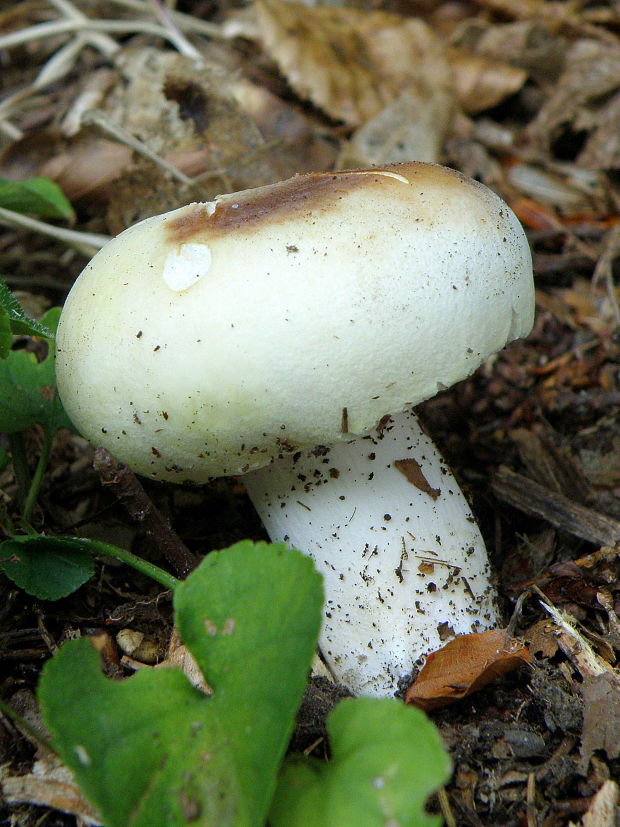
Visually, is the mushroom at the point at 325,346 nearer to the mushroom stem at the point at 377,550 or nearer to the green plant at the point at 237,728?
the mushroom stem at the point at 377,550

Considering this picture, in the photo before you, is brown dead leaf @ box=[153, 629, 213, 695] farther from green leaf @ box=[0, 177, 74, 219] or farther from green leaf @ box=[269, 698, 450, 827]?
green leaf @ box=[0, 177, 74, 219]

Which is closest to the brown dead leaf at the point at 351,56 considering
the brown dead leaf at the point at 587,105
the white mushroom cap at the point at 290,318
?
the brown dead leaf at the point at 587,105

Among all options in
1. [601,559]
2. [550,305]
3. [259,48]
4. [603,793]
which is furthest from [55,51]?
[603,793]

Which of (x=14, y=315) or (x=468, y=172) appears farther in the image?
(x=468, y=172)

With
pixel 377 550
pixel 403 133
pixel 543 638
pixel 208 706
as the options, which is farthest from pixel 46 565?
pixel 403 133

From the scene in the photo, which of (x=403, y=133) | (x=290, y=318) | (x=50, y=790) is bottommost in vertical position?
(x=403, y=133)

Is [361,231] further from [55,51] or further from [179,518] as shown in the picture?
[55,51]

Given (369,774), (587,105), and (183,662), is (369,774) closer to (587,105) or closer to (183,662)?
(183,662)
